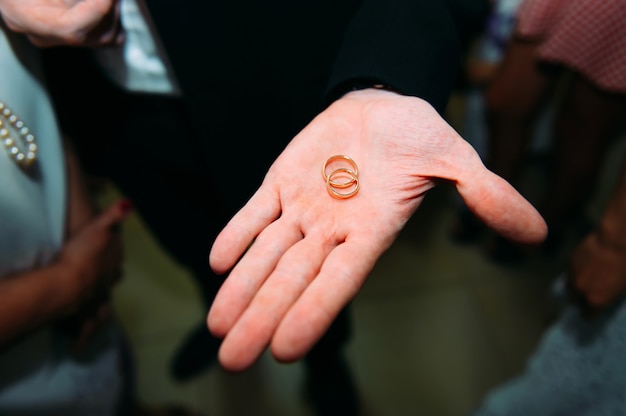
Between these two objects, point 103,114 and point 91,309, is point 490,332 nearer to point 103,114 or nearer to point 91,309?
point 91,309

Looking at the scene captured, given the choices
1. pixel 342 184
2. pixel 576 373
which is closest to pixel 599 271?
pixel 576 373

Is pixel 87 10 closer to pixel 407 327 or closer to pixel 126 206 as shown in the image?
pixel 126 206

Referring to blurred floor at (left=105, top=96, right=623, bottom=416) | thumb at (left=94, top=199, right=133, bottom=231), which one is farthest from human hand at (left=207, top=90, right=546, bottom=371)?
blurred floor at (left=105, top=96, right=623, bottom=416)

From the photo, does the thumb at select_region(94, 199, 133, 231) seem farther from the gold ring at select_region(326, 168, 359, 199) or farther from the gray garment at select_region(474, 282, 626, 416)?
the gray garment at select_region(474, 282, 626, 416)

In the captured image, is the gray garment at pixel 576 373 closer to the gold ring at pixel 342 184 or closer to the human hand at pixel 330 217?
the human hand at pixel 330 217

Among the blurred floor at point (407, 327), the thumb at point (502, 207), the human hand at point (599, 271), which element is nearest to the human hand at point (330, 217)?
the thumb at point (502, 207)
